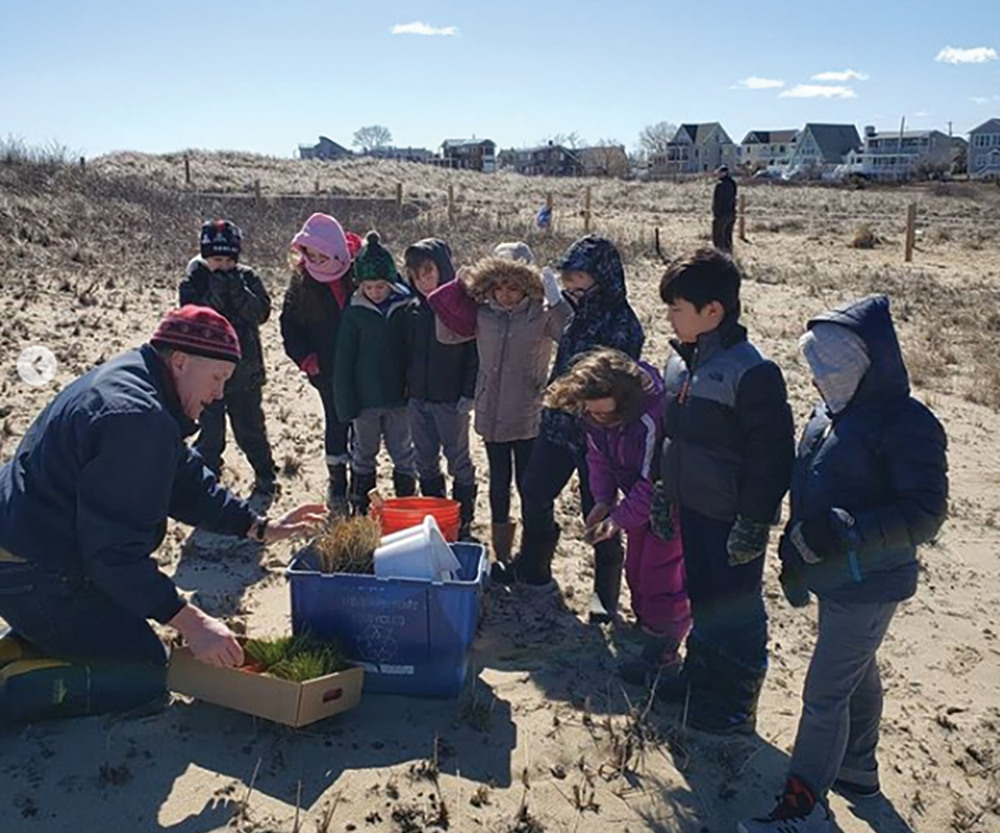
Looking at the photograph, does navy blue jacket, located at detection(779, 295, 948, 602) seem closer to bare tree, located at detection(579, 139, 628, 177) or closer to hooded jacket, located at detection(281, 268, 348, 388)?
hooded jacket, located at detection(281, 268, 348, 388)

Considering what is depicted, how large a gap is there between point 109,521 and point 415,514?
4.75 ft

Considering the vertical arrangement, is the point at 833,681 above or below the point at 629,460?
below

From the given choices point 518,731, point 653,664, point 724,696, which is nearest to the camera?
point 518,731

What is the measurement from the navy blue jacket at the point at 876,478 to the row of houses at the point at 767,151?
85939 mm

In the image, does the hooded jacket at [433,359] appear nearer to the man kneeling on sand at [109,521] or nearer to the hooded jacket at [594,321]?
the hooded jacket at [594,321]

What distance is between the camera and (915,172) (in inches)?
2667

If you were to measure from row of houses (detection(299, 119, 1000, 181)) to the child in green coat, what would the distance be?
8359 cm

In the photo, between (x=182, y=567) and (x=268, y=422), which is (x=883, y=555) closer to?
(x=182, y=567)

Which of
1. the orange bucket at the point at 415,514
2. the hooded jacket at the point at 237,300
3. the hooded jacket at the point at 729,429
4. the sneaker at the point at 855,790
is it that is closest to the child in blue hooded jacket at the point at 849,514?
the hooded jacket at the point at 729,429

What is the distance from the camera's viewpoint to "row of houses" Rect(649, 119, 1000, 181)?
312ft

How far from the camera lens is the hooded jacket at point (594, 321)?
4297 mm

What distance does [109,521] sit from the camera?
3080 millimetres

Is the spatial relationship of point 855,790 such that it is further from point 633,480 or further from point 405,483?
point 405,483

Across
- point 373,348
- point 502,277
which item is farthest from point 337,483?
point 502,277
